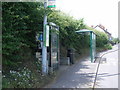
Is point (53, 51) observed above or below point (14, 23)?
below

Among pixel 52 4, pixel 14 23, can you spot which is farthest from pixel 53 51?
pixel 14 23

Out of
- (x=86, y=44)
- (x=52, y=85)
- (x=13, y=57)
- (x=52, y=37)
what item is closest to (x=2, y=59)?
(x=13, y=57)

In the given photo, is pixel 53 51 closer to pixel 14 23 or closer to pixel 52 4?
pixel 52 4

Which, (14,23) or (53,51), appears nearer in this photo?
(14,23)

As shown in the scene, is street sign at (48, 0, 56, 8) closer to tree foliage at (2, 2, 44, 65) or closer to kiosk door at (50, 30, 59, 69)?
tree foliage at (2, 2, 44, 65)

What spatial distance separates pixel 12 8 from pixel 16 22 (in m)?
0.47

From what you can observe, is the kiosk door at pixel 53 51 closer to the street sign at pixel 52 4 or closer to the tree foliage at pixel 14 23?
the street sign at pixel 52 4

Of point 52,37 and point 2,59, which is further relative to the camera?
point 52,37

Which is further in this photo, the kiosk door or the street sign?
the kiosk door

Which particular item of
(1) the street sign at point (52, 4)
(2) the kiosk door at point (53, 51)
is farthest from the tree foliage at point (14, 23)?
(2) the kiosk door at point (53, 51)

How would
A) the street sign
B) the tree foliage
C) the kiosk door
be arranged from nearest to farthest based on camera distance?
the tree foliage
the street sign
the kiosk door

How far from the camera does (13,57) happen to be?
574 centimetres

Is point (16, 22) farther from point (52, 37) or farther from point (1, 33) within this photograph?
point (52, 37)

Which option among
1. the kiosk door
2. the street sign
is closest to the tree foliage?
the street sign
